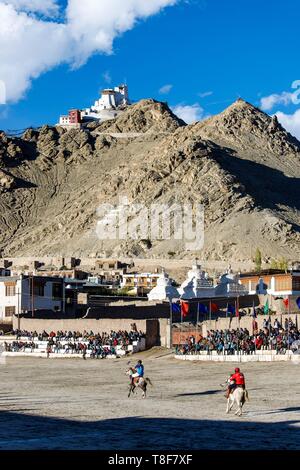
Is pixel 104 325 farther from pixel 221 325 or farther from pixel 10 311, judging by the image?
pixel 10 311

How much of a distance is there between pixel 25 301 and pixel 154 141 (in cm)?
12425

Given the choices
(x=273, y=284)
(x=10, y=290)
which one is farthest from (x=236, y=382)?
(x=273, y=284)

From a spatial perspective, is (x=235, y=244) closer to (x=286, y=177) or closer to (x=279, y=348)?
(x=286, y=177)

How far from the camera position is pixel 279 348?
35.5m

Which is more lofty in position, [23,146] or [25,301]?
[23,146]

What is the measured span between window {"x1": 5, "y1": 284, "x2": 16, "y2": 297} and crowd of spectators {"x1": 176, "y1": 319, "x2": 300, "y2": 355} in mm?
21994

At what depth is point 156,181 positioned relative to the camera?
467ft

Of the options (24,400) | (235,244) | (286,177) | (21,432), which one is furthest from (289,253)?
(21,432)

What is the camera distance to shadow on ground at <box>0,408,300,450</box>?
15.5 meters

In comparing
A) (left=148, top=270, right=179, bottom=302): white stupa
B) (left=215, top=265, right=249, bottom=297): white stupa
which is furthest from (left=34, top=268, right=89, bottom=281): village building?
(left=148, top=270, right=179, bottom=302): white stupa

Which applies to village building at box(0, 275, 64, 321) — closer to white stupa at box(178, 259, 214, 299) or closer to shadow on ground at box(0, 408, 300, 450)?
white stupa at box(178, 259, 214, 299)

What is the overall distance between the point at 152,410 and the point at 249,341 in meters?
16.2

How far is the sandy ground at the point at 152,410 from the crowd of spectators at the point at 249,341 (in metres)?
1.55

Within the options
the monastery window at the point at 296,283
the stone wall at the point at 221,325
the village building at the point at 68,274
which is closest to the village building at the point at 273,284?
the monastery window at the point at 296,283
